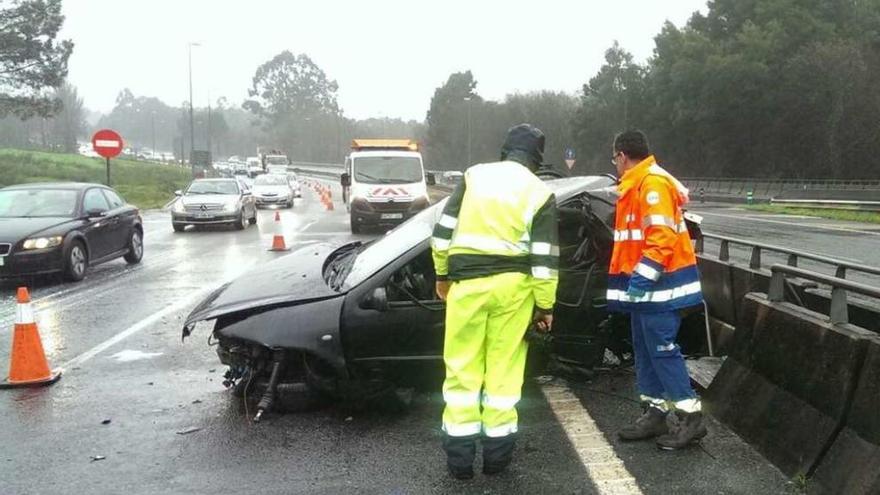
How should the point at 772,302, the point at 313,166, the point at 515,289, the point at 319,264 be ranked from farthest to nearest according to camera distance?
the point at 313,166, the point at 319,264, the point at 772,302, the point at 515,289

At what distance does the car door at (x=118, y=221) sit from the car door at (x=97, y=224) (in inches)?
0.7

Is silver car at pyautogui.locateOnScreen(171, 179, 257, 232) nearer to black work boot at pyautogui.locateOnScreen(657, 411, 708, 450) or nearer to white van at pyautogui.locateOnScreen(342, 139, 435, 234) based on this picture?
white van at pyautogui.locateOnScreen(342, 139, 435, 234)

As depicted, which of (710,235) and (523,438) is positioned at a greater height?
(710,235)

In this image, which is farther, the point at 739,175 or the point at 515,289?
the point at 739,175

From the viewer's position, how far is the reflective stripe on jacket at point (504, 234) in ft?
12.6

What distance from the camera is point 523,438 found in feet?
14.7

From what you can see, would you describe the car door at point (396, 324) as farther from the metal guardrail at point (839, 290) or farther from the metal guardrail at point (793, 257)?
the metal guardrail at point (793, 257)

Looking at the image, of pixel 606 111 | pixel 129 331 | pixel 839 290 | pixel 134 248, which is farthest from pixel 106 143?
pixel 606 111

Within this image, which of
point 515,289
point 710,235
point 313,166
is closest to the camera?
point 515,289

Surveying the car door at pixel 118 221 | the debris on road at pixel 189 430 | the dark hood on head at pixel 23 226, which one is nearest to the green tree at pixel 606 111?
the car door at pixel 118 221

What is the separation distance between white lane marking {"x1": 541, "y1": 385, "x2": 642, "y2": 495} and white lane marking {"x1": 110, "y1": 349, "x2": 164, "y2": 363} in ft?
11.2

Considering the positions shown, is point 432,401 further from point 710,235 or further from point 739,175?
point 739,175

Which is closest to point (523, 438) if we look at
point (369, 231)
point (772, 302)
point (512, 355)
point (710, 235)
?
point (512, 355)

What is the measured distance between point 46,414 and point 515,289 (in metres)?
3.32
